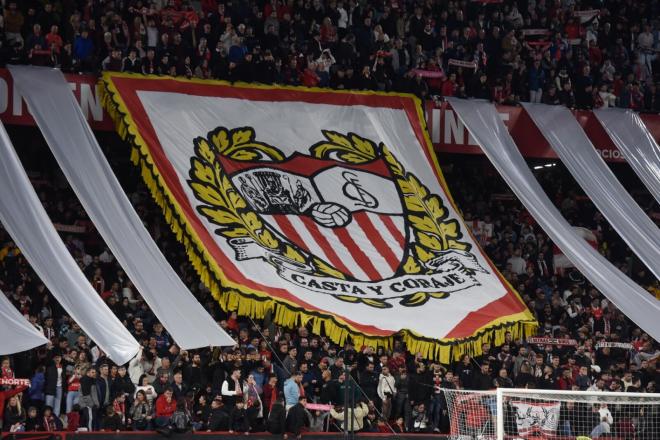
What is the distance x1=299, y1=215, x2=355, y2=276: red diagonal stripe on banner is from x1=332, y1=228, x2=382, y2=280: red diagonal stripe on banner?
289 millimetres

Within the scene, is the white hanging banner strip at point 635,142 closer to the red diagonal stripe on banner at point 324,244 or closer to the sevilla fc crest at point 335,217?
the sevilla fc crest at point 335,217

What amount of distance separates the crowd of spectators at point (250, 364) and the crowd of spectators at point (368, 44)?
2.29 meters

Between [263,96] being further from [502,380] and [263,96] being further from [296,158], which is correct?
[502,380]

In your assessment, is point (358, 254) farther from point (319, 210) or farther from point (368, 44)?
point (368, 44)

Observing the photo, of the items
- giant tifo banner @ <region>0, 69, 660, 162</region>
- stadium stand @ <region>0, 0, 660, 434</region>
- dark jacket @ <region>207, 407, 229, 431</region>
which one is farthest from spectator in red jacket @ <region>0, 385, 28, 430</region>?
giant tifo banner @ <region>0, 69, 660, 162</region>

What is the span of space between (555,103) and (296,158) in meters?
5.58

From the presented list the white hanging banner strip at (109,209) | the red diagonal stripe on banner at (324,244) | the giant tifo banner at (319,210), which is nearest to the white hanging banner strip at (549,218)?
the giant tifo banner at (319,210)

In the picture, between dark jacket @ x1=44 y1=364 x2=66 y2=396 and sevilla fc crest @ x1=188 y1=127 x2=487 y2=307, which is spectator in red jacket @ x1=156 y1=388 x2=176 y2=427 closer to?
dark jacket @ x1=44 y1=364 x2=66 y2=396

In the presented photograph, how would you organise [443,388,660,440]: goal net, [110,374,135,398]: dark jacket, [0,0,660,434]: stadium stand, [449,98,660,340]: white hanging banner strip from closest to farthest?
[443,388,660,440]: goal net < [110,374,135,398]: dark jacket < [0,0,660,434]: stadium stand < [449,98,660,340]: white hanging banner strip

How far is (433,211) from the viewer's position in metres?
24.0

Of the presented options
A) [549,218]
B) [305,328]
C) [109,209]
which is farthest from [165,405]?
[549,218]

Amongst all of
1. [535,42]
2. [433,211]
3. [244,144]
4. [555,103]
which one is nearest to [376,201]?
[433,211]

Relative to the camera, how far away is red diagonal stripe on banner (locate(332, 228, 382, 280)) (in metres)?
22.5

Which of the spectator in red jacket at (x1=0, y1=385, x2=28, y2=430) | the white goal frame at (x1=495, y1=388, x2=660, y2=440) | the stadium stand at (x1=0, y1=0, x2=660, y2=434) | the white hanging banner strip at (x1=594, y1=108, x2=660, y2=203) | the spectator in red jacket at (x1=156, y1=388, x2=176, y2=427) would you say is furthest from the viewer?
the white hanging banner strip at (x1=594, y1=108, x2=660, y2=203)
